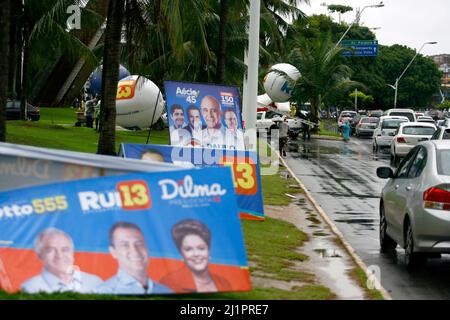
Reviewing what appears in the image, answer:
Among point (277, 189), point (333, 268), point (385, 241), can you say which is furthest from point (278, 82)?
point (333, 268)

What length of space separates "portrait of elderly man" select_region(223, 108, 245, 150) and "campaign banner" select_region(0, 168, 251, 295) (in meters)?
8.70

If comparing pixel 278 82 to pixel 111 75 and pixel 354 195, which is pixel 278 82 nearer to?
pixel 354 195

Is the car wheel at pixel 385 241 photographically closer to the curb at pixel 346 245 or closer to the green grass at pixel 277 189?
the curb at pixel 346 245

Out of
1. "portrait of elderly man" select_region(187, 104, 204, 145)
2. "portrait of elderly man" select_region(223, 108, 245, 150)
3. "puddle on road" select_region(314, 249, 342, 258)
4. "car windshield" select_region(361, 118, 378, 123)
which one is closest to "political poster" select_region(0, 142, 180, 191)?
"puddle on road" select_region(314, 249, 342, 258)

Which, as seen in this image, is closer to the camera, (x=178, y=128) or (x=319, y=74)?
(x=178, y=128)

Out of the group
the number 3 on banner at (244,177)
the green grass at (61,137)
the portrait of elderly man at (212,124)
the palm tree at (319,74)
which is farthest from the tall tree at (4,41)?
the palm tree at (319,74)

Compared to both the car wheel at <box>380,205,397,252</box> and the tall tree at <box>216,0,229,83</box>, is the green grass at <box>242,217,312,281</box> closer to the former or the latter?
the car wheel at <box>380,205,397,252</box>

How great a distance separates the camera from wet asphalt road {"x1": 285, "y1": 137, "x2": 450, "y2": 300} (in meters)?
10.4

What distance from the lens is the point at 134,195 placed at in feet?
26.5

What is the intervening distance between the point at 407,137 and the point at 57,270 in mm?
26371

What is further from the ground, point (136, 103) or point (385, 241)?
point (136, 103)

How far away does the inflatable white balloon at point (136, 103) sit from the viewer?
1486 inches
